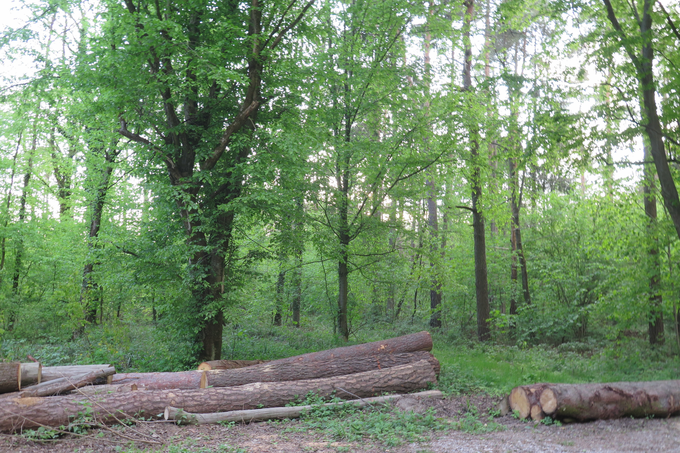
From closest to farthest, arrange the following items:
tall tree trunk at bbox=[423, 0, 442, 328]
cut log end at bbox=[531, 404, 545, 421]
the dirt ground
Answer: the dirt ground < cut log end at bbox=[531, 404, 545, 421] < tall tree trunk at bbox=[423, 0, 442, 328]

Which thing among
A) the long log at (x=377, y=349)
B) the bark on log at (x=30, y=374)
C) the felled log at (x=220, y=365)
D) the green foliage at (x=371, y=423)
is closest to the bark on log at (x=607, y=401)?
the green foliage at (x=371, y=423)

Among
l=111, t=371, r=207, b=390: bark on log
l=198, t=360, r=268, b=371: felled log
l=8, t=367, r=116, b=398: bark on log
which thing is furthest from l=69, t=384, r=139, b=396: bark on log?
l=198, t=360, r=268, b=371: felled log

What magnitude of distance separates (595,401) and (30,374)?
8.77 metres

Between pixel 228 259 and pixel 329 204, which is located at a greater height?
pixel 329 204

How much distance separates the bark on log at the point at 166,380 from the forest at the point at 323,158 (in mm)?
1852

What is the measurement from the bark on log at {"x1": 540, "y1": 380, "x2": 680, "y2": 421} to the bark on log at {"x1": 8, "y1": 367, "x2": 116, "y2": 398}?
706 cm

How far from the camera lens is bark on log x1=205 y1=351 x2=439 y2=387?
7.93 meters

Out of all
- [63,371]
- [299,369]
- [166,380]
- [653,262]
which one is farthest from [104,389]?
[653,262]

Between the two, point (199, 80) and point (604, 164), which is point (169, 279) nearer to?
point (199, 80)

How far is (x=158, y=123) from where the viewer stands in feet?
34.3

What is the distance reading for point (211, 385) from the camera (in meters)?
7.84

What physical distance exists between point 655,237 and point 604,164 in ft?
6.57

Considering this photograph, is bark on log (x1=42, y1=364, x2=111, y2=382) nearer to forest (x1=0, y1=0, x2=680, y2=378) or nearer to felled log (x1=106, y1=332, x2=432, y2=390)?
felled log (x1=106, y1=332, x2=432, y2=390)

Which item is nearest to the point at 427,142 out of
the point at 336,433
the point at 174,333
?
the point at 174,333
